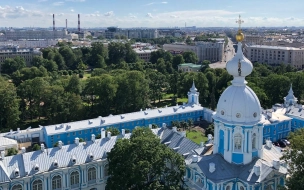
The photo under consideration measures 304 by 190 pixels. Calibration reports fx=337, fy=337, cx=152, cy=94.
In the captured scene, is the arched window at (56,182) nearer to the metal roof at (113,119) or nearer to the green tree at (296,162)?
the metal roof at (113,119)

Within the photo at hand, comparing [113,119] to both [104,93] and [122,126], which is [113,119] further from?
[104,93]

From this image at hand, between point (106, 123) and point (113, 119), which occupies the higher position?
point (113, 119)

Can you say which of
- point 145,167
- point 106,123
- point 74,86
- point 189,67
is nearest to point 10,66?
point 74,86

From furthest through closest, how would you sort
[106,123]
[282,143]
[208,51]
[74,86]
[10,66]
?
[208,51], [10,66], [74,86], [282,143], [106,123]

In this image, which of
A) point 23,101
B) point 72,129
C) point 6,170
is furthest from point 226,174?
point 23,101

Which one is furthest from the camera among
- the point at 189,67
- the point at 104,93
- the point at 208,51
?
the point at 208,51

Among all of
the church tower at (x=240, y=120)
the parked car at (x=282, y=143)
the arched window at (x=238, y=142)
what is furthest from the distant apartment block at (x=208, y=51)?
the arched window at (x=238, y=142)

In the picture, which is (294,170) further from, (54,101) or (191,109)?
(54,101)
